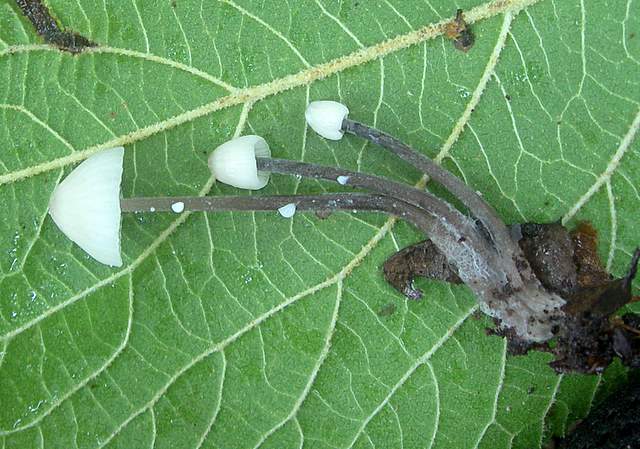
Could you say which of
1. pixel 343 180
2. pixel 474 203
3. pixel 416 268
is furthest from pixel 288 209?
pixel 474 203

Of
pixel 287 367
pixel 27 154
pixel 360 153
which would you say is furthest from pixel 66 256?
pixel 360 153

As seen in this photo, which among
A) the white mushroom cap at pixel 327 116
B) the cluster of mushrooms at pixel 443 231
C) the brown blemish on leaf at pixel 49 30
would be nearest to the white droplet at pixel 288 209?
the cluster of mushrooms at pixel 443 231

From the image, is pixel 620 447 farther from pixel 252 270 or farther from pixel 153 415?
pixel 153 415

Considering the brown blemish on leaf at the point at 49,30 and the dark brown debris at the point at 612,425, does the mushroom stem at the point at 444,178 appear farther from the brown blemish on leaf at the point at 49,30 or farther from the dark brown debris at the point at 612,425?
the brown blemish on leaf at the point at 49,30

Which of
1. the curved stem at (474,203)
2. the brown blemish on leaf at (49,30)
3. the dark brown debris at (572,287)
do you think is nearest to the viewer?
the dark brown debris at (572,287)

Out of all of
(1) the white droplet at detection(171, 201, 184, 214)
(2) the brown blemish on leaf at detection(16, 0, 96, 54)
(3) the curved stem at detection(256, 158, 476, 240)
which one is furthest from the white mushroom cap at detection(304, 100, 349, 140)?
(2) the brown blemish on leaf at detection(16, 0, 96, 54)

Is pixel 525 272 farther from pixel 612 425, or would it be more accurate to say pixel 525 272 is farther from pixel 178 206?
pixel 178 206
